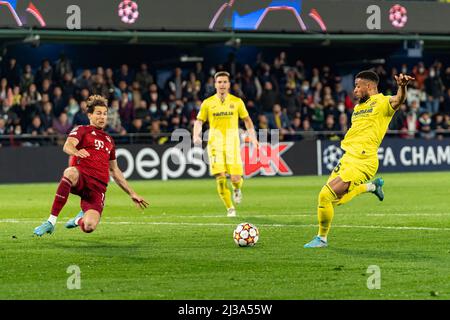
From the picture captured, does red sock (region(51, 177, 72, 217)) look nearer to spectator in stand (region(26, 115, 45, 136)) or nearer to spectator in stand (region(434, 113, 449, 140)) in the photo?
spectator in stand (region(26, 115, 45, 136))

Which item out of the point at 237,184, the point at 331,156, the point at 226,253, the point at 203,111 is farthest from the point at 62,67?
the point at 226,253

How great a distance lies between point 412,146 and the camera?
34.6m

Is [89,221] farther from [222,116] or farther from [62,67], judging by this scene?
[62,67]

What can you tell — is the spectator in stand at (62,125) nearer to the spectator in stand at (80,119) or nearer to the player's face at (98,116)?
the spectator in stand at (80,119)

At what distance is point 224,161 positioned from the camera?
18219 mm

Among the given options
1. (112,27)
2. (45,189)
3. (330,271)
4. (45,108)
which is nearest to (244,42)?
(112,27)

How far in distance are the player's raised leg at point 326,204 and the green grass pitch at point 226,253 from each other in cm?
22

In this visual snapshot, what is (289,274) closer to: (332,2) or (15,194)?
(15,194)

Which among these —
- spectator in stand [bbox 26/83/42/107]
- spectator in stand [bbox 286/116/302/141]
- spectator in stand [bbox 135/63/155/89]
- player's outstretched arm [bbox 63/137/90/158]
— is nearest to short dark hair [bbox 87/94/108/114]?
player's outstretched arm [bbox 63/137/90/158]

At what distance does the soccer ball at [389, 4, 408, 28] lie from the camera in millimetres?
36500

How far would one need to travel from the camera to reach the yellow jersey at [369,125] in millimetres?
12852

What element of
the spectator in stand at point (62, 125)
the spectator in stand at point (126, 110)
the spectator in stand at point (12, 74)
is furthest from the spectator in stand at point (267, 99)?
the spectator in stand at point (12, 74)

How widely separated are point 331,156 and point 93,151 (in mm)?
20733

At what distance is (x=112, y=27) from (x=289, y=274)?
75.6 ft
